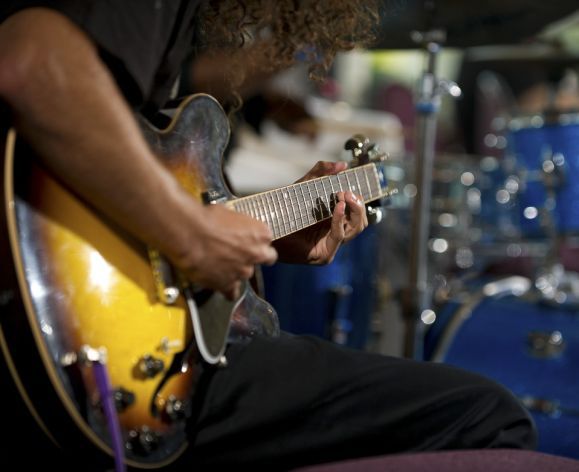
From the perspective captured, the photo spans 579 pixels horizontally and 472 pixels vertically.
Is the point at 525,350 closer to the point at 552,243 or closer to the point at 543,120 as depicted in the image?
the point at 552,243

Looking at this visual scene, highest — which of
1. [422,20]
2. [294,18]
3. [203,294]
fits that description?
[422,20]

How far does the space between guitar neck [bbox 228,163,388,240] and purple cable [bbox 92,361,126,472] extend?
298 mm

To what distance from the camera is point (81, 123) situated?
810mm

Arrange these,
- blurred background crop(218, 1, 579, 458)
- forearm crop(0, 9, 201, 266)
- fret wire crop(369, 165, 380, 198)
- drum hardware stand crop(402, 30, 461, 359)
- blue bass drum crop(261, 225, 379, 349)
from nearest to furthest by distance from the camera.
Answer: forearm crop(0, 9, 201, 266) → fret wire crop(369, 165, 380, 198) → blurred background crop(218, 1, 579, 458) → drum hardware stand crop(402, 30, 461, 359) → blue bass drum crop(261, 225, 379, 349)

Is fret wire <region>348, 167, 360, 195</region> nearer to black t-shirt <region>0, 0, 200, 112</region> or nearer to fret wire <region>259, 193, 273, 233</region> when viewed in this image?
fret wire <region>259, 193, 273, 233</region>

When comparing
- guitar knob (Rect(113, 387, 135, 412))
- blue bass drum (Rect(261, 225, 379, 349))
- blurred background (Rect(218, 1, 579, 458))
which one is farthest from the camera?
blue bass drum (Rect(261, 225, 379, 349))

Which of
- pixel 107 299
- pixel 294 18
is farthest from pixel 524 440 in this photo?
pixel 294 18

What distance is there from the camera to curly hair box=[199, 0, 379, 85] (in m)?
1.17

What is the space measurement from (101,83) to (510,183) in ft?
8.79

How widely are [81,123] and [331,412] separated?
522 mm

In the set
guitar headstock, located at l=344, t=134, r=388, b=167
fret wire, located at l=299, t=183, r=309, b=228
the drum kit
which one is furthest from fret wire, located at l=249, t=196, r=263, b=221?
the drum kit

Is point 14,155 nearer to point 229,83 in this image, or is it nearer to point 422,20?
point 229,83

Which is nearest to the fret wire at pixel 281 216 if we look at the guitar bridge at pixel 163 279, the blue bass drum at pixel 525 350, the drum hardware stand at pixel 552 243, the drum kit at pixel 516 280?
the guitar bridge at pixel 163 279

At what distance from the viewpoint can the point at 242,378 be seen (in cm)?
107
